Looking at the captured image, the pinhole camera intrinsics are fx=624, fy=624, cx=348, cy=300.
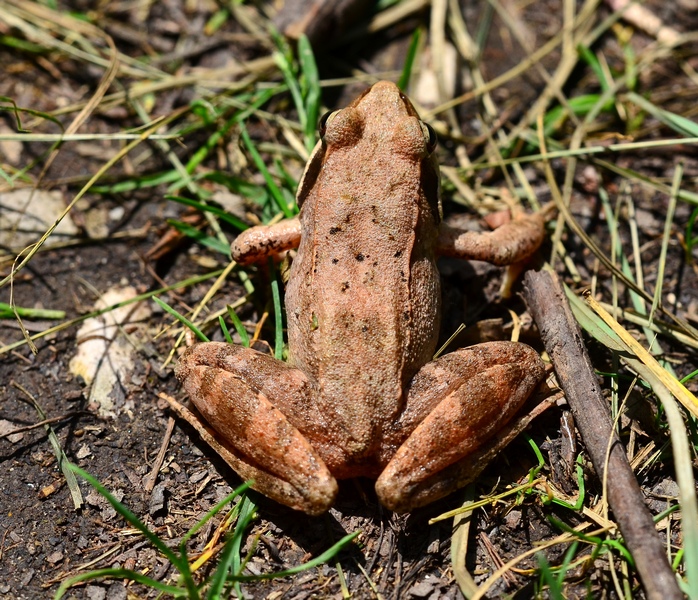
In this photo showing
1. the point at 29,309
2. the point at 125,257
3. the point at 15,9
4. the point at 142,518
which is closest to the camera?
the point at 142,518

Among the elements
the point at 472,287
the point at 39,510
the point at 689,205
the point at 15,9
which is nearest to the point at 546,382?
the point at 472,287

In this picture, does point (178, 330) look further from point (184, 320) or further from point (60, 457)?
point (60, 457)

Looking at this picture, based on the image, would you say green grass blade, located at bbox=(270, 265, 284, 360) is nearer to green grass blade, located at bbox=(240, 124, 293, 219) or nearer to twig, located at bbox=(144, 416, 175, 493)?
green grass blade, located at bbox=(240, 124, 293, 219)

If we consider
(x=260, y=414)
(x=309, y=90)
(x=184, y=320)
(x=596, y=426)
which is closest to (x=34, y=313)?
(x=184, y=320)

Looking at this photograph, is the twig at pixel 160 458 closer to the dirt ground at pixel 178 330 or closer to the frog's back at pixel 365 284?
the dirt ground at pixel 178 330

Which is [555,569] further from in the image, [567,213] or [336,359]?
[567,213]

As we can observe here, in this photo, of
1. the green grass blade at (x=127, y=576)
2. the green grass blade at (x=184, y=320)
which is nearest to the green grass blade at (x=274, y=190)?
the green grass blade at (x=184, y=320)
